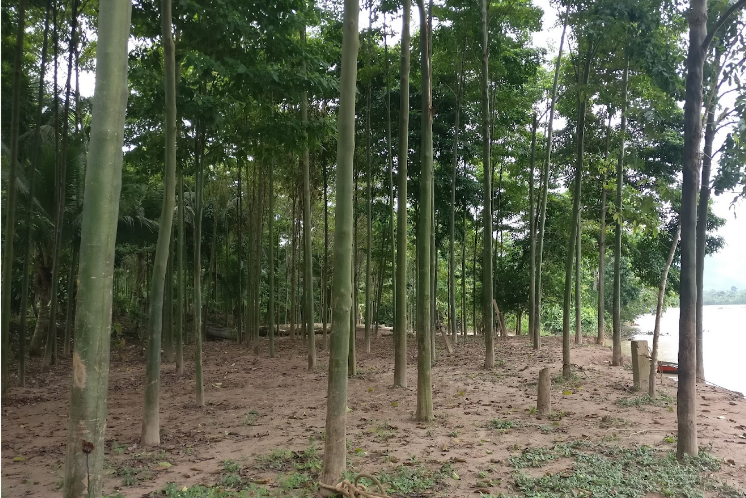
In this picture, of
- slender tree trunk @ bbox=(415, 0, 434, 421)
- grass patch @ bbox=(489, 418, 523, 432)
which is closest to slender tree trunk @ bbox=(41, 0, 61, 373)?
slender tree trunk @ bbox=(415, 0, 434, 421)

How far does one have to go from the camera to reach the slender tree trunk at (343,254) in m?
3.99

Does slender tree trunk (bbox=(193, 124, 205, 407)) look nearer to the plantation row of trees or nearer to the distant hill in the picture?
the plantation row of trees

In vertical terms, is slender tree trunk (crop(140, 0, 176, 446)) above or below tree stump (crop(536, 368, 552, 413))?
above

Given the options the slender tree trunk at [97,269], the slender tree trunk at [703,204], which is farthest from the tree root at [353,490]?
the slender tree trunk at [703,204]

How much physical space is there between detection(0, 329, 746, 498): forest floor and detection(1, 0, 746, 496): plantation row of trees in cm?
50

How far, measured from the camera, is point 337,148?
14.1 ft

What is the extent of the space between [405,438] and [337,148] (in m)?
3.30

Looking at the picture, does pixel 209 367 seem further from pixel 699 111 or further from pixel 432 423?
pixel 699 111

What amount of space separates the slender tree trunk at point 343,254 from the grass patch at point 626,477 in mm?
1554

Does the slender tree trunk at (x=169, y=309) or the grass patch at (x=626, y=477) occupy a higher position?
the slender tree trunk at (x=169, y=309)

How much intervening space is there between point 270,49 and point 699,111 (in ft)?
16.8

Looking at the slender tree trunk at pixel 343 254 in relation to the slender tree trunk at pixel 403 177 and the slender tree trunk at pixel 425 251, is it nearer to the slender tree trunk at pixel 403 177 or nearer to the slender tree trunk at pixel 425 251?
the slender tree trunk at pixel 425 251

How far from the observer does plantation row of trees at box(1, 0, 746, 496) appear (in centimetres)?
403

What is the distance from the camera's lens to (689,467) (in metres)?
4.53
